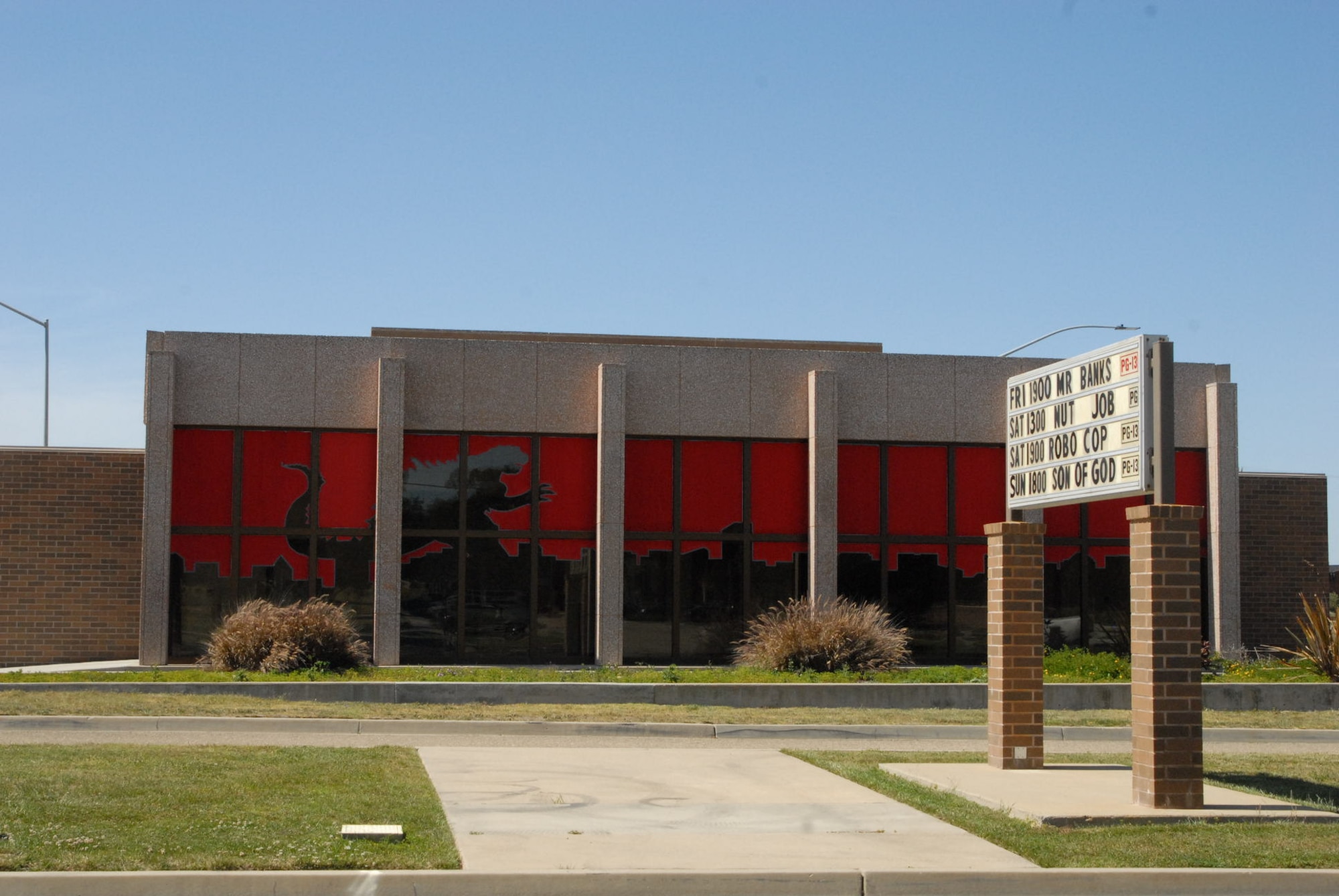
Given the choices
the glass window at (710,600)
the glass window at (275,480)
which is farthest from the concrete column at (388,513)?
the glass window at (710,600)

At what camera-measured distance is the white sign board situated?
11258 millimetres

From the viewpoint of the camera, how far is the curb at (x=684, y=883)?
7691 millimetres

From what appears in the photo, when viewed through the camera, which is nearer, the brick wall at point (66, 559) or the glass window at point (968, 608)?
the brick wall at point (66, 559)

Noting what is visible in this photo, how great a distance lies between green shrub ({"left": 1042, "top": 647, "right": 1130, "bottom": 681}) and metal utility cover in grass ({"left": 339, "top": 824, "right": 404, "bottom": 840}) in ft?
47.7

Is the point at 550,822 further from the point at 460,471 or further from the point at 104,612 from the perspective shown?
the point at 104,612

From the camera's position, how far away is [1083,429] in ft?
39.9

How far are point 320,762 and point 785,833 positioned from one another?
446 centimetres

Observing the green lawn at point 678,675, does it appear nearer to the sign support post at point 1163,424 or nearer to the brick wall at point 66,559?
the brick wall at point 66,559

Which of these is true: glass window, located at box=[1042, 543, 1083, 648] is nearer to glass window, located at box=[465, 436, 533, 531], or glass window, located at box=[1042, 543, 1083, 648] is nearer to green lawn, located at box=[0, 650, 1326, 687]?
green lawn, located at box=[0, 650, 1326, 687]

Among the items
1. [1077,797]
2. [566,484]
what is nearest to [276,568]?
[566,484]

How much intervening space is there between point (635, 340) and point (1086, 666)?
36.0 feet

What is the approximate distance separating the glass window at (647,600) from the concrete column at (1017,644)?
12.3m

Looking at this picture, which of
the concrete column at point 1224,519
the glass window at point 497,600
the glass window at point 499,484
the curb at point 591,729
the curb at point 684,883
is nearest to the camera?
the curb at point 684,883

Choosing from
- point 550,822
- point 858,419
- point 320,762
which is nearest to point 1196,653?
point 550,822
